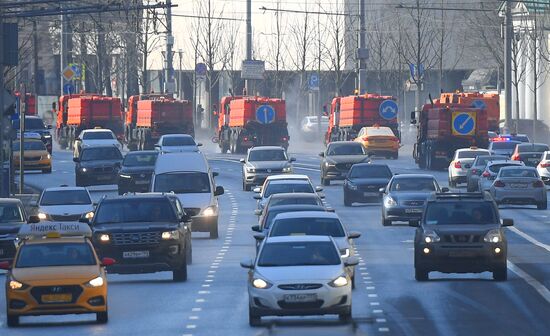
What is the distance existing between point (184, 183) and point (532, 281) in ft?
44.9

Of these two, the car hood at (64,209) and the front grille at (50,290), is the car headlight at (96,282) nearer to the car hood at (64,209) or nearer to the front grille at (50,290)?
the front grille at (50,290)

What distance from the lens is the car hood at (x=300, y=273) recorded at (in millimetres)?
22250

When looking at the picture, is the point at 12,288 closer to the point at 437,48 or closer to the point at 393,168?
the point at 393,168

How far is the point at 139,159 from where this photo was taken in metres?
54.8

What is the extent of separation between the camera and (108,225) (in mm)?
30000

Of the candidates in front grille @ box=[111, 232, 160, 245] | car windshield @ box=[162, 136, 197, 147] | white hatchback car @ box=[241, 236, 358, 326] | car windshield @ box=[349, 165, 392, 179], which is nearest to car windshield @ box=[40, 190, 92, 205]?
car windshield @ box=[349, 165, 392, 179]

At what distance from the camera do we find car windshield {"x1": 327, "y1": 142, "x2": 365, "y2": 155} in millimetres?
59500

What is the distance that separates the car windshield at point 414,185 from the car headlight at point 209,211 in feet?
19.2

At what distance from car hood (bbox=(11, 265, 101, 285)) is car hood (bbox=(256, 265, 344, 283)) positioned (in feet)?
8.47

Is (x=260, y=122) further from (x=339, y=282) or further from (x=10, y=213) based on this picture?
(x=339, y=282)

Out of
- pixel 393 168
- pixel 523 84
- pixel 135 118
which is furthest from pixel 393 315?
pixel 523 84

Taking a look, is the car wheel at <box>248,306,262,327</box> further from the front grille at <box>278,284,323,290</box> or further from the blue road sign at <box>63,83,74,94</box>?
the blue road sign at <box>63,83,74,94</box>

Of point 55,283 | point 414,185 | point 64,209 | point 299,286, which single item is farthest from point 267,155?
point 299,286

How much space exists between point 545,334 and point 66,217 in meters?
22.3
